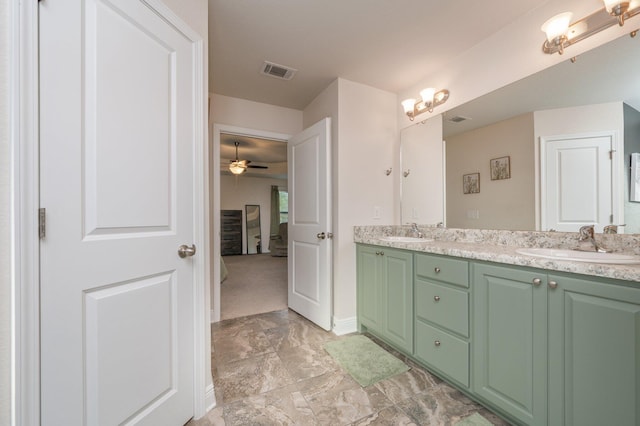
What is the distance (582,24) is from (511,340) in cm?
172

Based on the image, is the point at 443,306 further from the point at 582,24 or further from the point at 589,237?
the point at 582,24

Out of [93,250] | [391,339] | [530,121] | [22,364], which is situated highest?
[530,121]

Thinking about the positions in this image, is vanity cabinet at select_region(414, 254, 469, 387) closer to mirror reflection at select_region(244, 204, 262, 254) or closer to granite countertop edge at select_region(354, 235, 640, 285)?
granite countertop edge at select_region(354, 235, 640, 285)

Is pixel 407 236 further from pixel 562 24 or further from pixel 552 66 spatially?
pixel 562 24

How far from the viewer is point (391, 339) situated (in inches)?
79.3

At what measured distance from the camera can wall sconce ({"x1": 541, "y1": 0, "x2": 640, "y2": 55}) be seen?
4.02 feet

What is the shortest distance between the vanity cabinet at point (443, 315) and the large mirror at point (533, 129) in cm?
60

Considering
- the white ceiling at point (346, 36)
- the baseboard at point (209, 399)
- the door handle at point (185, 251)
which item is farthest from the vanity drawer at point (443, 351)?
the white ceiling at point (346, 36)

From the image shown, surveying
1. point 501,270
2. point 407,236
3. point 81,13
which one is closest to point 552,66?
point 501,270

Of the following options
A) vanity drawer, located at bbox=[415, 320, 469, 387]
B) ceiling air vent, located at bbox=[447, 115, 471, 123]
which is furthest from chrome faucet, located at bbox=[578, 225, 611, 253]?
ceiling air vent, located at bbox=[447, 115, 471, 123]

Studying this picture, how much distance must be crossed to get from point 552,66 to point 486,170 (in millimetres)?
699

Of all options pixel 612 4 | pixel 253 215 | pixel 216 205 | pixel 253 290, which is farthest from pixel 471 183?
pixel 253 215

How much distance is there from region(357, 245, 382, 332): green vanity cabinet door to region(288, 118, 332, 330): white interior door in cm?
29

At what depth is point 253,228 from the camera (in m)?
7.88
